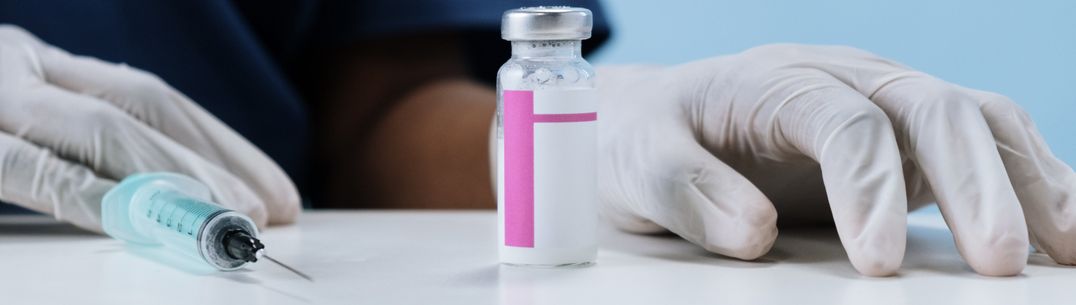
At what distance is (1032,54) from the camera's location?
4.45 feet

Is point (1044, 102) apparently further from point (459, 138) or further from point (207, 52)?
point (207, 52)

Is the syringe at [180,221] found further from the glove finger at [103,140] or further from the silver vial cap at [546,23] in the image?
the silver vial cap at [546,23]

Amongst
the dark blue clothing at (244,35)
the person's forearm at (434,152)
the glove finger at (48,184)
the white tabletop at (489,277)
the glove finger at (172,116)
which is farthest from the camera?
the person's forearm at (434,152)

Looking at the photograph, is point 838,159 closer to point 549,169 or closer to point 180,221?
point 549,169

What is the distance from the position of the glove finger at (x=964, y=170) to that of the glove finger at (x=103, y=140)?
58 cm

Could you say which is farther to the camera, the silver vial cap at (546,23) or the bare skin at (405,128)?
the bare skin at (405,128)

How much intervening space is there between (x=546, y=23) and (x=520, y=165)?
0.10m

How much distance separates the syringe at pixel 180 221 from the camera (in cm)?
73

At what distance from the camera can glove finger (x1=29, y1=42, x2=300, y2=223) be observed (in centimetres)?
103

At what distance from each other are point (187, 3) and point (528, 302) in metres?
0.87

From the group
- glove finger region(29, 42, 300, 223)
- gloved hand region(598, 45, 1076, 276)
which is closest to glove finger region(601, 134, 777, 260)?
gloved hand region(598, 45, 1076, 276)

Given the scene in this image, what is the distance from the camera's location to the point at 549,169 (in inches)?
28.7

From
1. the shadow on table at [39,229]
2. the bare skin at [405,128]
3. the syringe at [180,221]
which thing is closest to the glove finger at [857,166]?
the syringe at [180,221]

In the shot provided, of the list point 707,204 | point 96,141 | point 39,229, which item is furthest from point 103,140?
point 707,204
